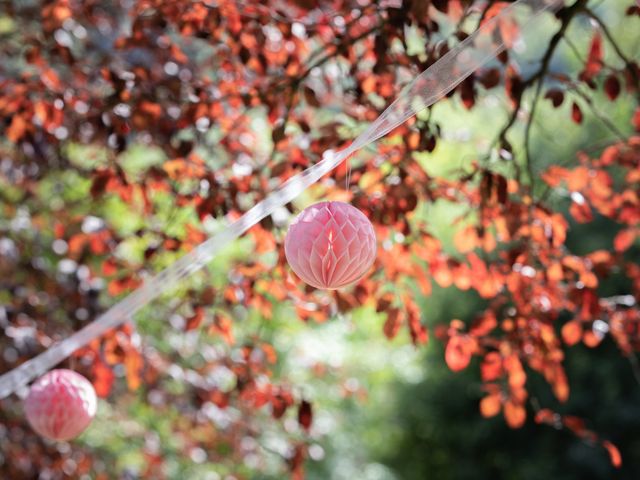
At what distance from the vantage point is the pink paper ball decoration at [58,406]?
65.6 inches

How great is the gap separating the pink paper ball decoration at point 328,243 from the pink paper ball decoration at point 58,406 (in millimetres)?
604

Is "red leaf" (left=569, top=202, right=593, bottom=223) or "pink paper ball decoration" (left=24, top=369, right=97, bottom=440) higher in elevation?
"red leaf" (left=569, top=202, right=593, bottom=223)

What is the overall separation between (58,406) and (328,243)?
0.68 m

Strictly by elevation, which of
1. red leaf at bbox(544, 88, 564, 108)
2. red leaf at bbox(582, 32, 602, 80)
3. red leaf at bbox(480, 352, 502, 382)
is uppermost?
red leaf at bbox(582, 32, 602, 80)

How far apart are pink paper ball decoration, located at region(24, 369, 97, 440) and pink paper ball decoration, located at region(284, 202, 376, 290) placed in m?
0.60

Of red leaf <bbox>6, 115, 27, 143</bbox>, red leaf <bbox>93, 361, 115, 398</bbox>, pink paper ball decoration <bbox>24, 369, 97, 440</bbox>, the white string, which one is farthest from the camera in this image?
red leaf <bbox>93, 361, 115, 398</bbox>

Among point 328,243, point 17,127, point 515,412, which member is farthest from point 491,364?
point 17,127

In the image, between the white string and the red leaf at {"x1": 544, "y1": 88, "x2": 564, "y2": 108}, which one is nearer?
the white string

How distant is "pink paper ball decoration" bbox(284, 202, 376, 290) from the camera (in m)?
A: 1.26

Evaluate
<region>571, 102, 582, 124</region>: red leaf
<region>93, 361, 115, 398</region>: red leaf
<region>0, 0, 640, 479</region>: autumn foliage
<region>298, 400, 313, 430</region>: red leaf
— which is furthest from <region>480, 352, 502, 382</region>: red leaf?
<region>93, 361, 115, 398</region>: red leaf

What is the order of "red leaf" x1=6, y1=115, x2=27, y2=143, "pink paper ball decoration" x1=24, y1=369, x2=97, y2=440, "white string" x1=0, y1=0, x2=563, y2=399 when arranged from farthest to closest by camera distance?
"red leaf" x1=6, y1=115, x2=27, y2=143, "pink paper ball decoration" x1=24, y1=369, x2=97, y2=440, "white string" x1=0, y1=0, x2=563, y2=399

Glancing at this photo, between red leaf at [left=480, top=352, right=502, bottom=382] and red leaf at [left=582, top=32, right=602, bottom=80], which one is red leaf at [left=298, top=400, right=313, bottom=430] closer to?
red leaf at [left=480, top=352, right=502, bottom=382]

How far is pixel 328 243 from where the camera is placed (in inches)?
49.7

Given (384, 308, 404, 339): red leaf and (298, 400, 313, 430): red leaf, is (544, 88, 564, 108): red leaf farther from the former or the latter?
(298, 400, 313, 430): red leaf
